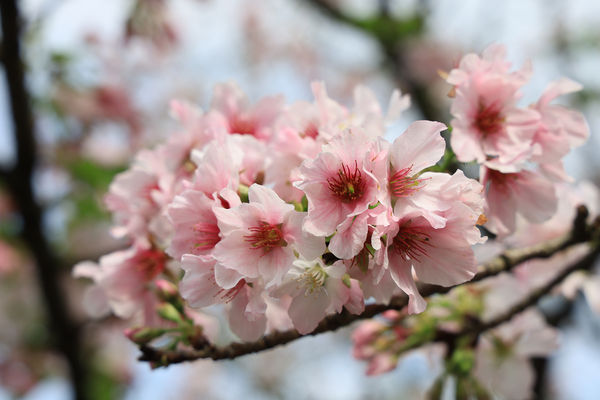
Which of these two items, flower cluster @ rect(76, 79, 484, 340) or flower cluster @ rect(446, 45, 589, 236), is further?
flower cluster @ rect(446, 45, 589, 236)

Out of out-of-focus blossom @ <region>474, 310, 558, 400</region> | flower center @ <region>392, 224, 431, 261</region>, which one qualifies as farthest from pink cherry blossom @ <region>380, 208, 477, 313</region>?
out-of-focus blossom @ <region>474, 310, 558, 400</region>

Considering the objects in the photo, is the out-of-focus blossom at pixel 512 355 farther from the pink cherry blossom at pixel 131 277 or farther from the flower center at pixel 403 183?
the pink cherry blossom at pixel 131 277

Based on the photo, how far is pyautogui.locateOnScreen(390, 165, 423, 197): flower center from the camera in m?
0.87

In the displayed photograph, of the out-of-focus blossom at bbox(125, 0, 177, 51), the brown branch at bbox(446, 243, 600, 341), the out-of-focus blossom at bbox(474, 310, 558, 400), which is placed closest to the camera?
the brown branch at bbox(446, 243, 600, 341)

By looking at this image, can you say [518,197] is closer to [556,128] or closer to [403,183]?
[556,128]

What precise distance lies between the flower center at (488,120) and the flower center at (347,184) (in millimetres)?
349

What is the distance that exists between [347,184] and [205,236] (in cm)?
29

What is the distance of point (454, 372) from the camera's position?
4.53 ft

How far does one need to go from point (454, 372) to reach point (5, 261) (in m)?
3.82

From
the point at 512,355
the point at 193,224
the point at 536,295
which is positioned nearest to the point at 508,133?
the point at 536,295

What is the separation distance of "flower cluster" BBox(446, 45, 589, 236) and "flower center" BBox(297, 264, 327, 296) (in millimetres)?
366

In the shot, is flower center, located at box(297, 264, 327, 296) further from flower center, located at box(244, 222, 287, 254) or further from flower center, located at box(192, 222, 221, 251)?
flower center, located at box(192, 222, 221, 251)

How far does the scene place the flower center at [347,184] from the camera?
87cm

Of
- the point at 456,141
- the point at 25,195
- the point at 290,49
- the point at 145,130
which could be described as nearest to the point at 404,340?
the point at 456,141
